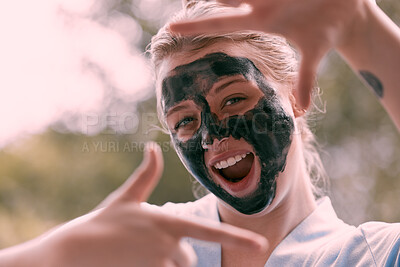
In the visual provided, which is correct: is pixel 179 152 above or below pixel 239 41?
below

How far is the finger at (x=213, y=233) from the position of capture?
553mm

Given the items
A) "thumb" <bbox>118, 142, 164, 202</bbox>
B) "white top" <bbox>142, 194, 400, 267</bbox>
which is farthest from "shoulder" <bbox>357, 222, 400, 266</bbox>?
"thumb" <bbox>118, 142, 164, 202</bbox>

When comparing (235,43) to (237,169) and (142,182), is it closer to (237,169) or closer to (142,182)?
(237,169)

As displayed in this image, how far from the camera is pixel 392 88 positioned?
1.97ft

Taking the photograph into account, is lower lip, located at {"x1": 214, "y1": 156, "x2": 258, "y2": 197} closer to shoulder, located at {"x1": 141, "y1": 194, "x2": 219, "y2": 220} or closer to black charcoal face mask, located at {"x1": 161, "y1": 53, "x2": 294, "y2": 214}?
black charcoal face mask, located at {"x1": 161, "y1": 53, "x2": 294, "y2": 214}

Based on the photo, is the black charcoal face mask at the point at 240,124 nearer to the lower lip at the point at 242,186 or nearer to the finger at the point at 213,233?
the lower lip at the point at 242,186

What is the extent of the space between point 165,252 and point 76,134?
3.11 meters

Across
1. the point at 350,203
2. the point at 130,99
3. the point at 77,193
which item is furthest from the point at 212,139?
the point at 77,193

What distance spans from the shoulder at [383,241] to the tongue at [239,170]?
257 millimetres

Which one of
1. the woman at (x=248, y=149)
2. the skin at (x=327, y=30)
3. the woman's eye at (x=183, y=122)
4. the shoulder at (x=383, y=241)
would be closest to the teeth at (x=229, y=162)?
the woman at (x=248, y=149)

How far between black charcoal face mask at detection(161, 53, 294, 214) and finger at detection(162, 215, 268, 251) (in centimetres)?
37

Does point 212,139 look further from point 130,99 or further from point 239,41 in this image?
point 130,99

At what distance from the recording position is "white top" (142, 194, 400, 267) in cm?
78

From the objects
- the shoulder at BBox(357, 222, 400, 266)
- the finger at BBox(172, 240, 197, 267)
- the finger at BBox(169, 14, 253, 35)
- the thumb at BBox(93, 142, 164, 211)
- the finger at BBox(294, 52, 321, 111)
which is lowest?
the shoulder at BBox(357, 222, 400, 266)
